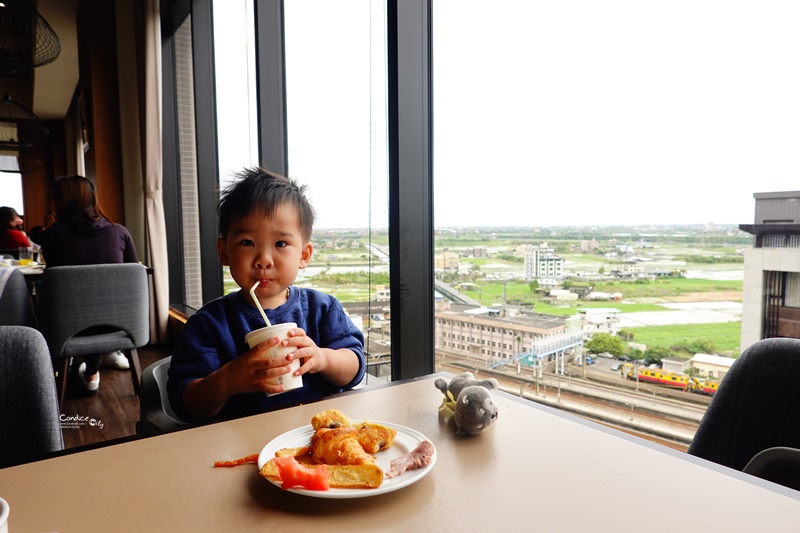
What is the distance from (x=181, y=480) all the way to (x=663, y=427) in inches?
43.8

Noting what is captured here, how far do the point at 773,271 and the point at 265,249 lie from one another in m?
1.08

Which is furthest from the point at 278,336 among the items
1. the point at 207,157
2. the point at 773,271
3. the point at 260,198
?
the point at 207,157

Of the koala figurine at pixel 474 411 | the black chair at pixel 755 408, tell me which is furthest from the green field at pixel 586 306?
the koala figurine at pixel 474 411

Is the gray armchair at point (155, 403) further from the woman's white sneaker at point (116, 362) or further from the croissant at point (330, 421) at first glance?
the woman's white sneaker at point (116, 362)

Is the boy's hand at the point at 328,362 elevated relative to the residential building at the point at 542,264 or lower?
lower

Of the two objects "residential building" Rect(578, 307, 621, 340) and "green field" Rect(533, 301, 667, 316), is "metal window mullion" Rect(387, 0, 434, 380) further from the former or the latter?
"residential building" Rect(578, 307, 621, 340)

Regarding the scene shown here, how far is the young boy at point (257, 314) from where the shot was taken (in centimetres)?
109

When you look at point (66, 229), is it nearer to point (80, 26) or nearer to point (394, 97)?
point (394, 97)

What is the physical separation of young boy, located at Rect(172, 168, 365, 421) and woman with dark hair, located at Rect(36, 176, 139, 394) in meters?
2.62

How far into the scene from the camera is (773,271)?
43.7 inches

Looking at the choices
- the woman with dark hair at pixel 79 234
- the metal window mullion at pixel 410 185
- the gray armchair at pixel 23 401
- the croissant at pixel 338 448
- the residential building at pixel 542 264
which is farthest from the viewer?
the woman with dark hair at pixel 79 234

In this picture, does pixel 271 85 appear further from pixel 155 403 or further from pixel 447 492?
pixel 447 492

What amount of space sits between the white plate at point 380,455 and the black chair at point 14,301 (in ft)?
8.85

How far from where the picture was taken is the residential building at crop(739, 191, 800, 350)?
1082 millimetres
